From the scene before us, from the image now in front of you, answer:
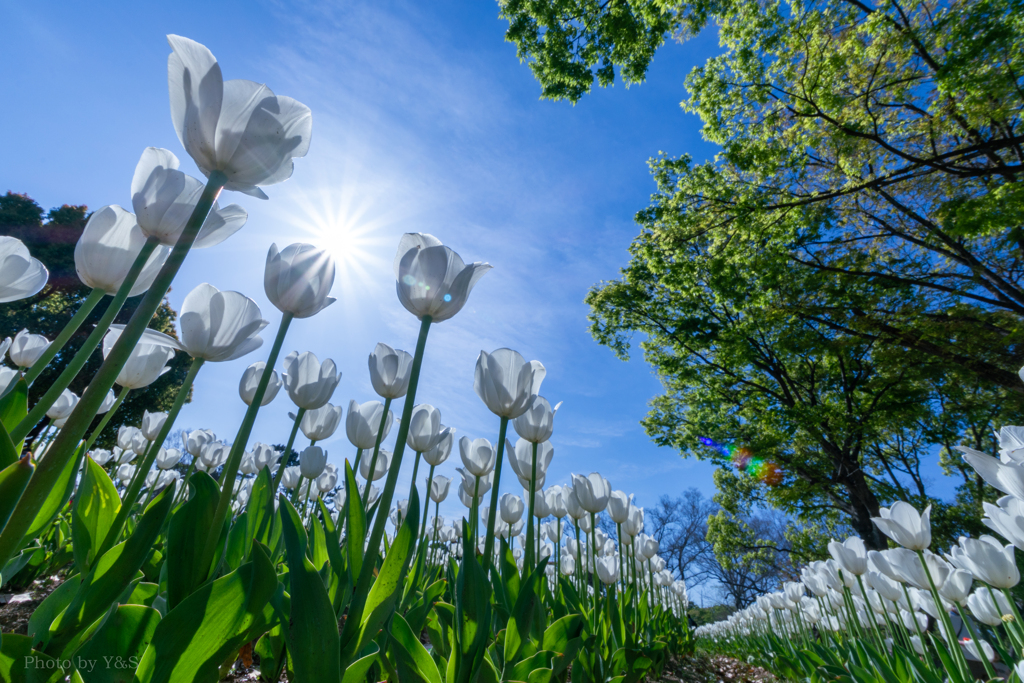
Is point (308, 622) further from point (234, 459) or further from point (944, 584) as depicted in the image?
point (944, 584)

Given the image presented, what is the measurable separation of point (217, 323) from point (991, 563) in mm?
3151

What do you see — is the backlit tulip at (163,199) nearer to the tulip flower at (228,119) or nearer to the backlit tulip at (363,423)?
the tulip flower at (228,119)

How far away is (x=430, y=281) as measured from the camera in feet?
3.54

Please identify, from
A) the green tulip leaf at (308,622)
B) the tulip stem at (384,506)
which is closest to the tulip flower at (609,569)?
the tulip stem at (384,506)

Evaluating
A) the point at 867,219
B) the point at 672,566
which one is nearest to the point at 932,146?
the point at 867,219

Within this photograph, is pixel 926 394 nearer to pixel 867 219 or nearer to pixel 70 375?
pixel 867 219

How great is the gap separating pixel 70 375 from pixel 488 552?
1.08 m

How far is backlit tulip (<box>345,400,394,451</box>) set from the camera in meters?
1.89

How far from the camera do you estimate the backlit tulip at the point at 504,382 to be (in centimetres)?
140

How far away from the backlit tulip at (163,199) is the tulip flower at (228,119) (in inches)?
3.8

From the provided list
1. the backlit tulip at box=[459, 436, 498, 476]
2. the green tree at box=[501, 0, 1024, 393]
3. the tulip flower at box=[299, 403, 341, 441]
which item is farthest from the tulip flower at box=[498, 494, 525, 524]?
the green tree at box=[501, 0, 1024, 393]

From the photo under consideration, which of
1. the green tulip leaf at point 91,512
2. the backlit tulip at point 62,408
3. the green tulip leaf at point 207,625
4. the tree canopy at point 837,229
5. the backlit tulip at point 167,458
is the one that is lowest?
the green tulip leaf at point 207,625

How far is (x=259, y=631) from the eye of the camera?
0.90m

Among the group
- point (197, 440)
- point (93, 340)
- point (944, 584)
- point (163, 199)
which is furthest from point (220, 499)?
point (944, 584)
